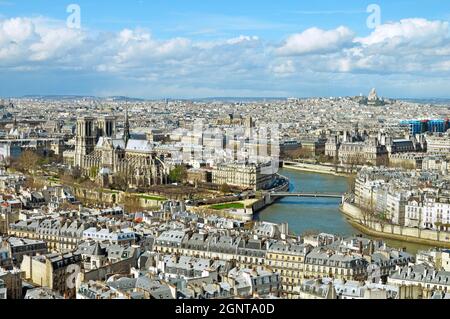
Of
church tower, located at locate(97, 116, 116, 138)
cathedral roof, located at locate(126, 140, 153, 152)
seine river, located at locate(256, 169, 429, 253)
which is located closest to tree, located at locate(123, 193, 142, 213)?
seine river, located at locate(256, 169, 429, 253)

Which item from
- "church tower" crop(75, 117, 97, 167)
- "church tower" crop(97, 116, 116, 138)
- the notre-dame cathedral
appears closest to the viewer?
the notre-dame cathedral

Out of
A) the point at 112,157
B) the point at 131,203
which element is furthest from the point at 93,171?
the point at 131,203

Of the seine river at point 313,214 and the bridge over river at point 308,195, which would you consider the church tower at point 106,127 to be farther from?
the bridge over river at point 308,195

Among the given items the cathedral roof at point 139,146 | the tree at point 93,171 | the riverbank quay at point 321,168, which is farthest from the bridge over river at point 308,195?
the riverbank quay at point 321,168

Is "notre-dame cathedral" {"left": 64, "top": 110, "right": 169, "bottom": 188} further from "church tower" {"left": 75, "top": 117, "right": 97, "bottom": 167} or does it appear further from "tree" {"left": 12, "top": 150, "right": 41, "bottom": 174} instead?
"tree" {"left": 12, "top": 150, "right": 41, "bottom": 174}

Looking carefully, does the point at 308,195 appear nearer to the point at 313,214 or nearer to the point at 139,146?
the point at 313,214
